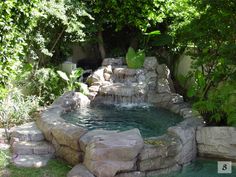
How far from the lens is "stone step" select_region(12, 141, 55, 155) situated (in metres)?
6.94

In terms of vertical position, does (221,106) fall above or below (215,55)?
below

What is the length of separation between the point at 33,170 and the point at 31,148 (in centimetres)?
72

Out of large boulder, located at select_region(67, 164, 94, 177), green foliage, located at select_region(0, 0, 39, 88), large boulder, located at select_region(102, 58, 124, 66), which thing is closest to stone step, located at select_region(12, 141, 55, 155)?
large boulder, located at select_region(67, 164, 94, 177)

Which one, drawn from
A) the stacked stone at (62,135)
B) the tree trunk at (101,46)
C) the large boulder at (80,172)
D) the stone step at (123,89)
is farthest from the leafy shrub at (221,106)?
the tree trunk at (101,46)

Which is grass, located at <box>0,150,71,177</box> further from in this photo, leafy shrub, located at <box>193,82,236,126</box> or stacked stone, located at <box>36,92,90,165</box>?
leafy shrub, located at <box>193,82,236,126</box>

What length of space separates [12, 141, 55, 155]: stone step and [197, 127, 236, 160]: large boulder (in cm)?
313

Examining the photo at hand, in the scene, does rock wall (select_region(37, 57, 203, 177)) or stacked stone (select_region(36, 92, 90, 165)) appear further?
stacked stone (select_region(36, 92, 90, 165))

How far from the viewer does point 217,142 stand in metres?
7.11

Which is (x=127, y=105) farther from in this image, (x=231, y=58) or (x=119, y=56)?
(x=231, y=58)

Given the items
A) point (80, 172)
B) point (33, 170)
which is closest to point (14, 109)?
point (33, 170)

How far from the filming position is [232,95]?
7.14 m

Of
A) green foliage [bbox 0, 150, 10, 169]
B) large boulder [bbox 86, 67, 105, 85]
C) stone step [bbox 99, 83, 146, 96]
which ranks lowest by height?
green foliage [bbox 0, 150, 10, 169]

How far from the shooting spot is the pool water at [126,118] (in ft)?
26.8

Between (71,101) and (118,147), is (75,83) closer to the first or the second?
(71,101)
